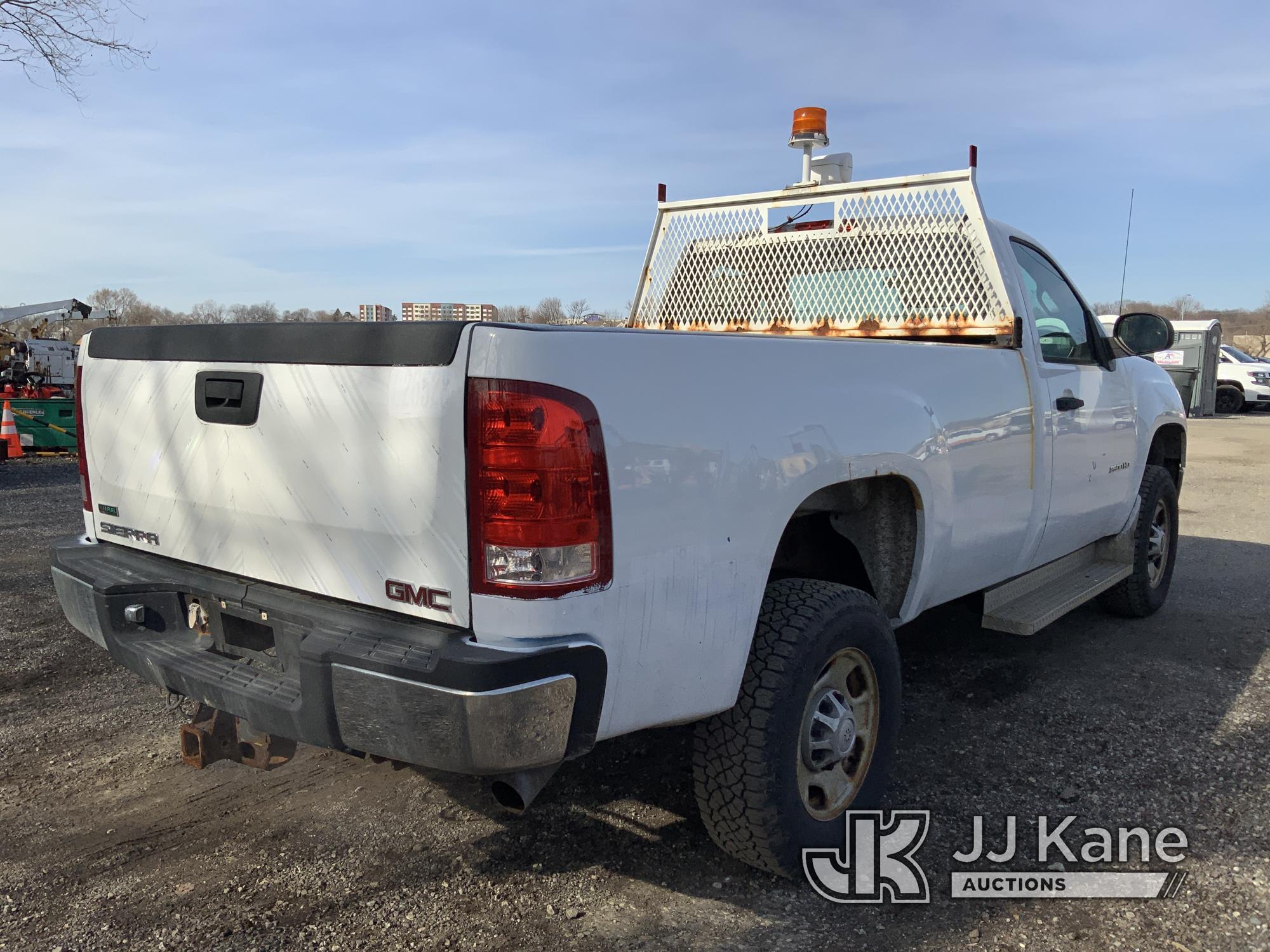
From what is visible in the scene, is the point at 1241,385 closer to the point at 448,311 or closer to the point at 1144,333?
the point at 1144,333

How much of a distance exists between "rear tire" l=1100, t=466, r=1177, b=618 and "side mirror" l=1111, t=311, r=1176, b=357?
0.81 metres

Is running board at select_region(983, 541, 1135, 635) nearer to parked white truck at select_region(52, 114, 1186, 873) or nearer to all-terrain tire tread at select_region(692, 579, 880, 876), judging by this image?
parked white truck at select_region(52, 114, 1186, 873)

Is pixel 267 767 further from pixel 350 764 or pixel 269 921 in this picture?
pixel 350 764

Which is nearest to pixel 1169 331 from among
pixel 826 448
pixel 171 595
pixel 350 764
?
pixel 826 448

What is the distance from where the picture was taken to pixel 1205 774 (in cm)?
346

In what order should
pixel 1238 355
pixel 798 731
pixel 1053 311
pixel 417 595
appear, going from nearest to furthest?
1. pixel 417 595
2. pixel 798 731
3. pixel 1053 311
4. pixel 1238 355

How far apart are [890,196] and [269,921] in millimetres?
3724

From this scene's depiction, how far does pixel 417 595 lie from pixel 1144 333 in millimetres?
4015

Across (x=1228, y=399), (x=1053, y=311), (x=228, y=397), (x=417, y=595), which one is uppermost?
(x=1053, y=311)

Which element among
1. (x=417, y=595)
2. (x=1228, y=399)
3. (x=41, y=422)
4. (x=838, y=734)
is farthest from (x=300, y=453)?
(x=1228, y=399)

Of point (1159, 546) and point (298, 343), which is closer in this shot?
point (298, 343)

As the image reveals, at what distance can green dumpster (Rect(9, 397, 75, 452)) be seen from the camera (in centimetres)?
1229

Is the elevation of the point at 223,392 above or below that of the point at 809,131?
below

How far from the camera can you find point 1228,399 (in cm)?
2431
